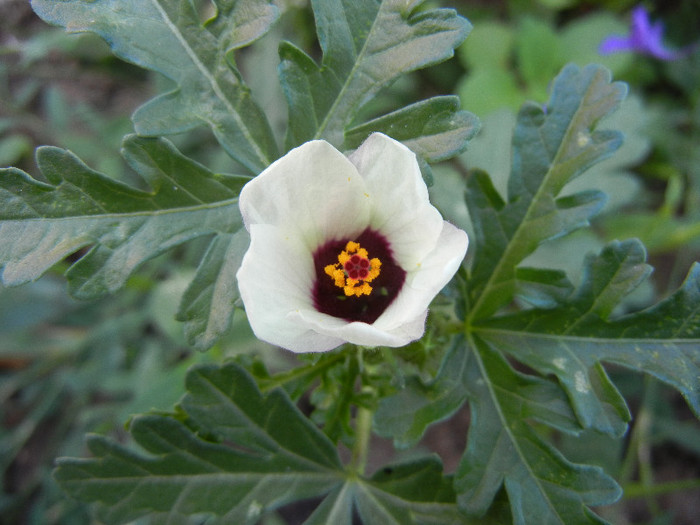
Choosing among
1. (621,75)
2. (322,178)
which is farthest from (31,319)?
(621,75)

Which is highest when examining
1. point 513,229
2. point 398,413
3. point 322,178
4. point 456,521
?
point 322,178

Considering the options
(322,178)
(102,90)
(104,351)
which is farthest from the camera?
(102,90)

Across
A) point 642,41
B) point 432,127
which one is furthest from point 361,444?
point 642,41

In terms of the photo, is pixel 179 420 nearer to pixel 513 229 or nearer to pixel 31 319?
pixel 513 229

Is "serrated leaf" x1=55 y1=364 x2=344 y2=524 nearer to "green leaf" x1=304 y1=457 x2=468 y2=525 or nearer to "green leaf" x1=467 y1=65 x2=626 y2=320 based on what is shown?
"green leaf" x1=304 y1=457 x2=468 y2=525

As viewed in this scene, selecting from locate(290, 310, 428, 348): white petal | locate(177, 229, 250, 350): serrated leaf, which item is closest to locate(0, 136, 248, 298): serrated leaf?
locate(177, 229, 250, 350): serrated leaf

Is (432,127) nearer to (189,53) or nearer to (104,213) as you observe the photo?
(189,53)
